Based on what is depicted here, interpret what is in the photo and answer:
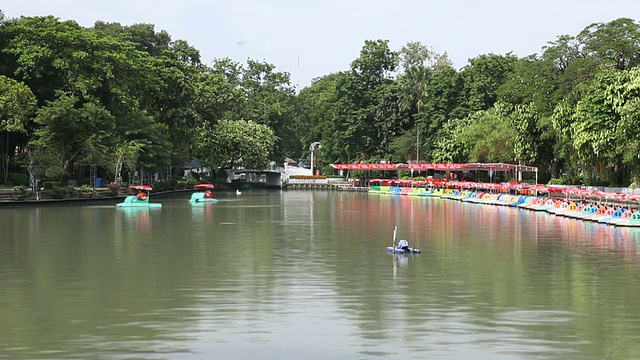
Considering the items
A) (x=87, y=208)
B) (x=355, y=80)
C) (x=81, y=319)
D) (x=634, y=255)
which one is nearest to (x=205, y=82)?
(x=355, y=80)

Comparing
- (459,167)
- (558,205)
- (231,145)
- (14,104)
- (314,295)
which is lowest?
(314,295)

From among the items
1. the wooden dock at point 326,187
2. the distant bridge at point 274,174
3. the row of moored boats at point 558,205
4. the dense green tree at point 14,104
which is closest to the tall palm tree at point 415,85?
the wooden dock at point 326,187

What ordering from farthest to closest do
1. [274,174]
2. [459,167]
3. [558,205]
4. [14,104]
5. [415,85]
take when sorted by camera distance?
[274,174] → [415,85] → [459,167] → [14,104] → [558,205]

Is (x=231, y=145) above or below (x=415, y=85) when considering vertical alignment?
below

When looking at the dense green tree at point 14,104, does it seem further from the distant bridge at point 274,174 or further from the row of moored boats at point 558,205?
the distant bridge at point 274,174

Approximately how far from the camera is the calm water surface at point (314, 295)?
1653 centimetres

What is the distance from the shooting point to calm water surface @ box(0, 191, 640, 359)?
54.2ft

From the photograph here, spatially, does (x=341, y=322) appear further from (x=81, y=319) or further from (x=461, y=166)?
(x=461, y=166)

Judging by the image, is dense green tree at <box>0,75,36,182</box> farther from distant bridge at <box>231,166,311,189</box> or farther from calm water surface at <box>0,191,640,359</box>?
distant bridge at <box>231,166,311,189</box>

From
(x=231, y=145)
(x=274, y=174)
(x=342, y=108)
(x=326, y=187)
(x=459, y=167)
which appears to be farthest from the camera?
(x=274, y=174)

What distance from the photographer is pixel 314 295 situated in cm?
2275

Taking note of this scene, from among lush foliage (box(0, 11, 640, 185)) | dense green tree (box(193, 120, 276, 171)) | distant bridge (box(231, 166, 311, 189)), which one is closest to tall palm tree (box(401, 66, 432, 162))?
lush foliage (box(0, 11, 640, 185))

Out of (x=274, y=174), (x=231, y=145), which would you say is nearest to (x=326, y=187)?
(x=274, y=174)

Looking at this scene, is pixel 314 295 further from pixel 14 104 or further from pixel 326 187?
pixel 326 187
